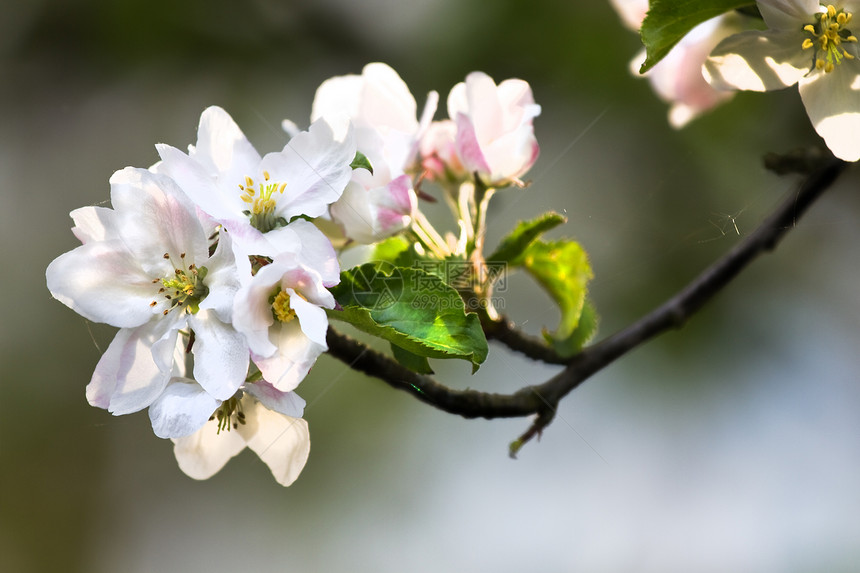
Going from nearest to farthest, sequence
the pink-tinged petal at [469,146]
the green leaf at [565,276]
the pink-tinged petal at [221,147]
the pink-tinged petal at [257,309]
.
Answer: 1. the pink-tinged petal at [257,309]
2. the pink-tinged petal at [221,147]
3. the pink-tinged petal at [469,146]
4. the green leaf at [565,276]

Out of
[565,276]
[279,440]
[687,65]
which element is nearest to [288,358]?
[279,440]

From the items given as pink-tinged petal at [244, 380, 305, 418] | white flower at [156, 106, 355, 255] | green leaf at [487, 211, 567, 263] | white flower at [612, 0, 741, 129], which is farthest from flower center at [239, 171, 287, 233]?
white flower at [612, 0, 741, 129]

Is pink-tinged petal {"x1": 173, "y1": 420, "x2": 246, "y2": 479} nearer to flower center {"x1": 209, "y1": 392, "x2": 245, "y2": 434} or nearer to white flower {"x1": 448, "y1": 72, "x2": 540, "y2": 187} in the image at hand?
flower center {"x1": 209, "y1": 392, "x2": 245, "y2": 434}

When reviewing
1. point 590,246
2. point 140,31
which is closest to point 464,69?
point 140,31

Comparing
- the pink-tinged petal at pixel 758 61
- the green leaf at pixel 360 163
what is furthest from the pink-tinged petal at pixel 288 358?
the pink-tinged petal at pixel 758 61

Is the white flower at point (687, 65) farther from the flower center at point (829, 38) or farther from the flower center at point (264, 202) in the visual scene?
the flower center at point (264, 202)

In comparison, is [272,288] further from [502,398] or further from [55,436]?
[55,436]

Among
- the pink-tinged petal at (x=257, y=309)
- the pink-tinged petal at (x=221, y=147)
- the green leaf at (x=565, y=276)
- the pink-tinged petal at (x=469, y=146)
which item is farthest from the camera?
the green leaf at (x=565, y=276)

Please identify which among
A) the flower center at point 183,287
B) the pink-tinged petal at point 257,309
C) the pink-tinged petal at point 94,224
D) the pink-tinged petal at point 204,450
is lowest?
the pink-tinged petal at point 204,450
